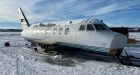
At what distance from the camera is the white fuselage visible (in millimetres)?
12849

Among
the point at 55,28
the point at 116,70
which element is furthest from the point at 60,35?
the point at 116,70

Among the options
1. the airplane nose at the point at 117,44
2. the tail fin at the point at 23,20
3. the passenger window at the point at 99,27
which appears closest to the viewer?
the airplane nose at the point at 117,44

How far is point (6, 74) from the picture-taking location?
9906 mm

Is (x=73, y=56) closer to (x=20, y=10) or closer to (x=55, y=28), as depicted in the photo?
(x=55, y=28)

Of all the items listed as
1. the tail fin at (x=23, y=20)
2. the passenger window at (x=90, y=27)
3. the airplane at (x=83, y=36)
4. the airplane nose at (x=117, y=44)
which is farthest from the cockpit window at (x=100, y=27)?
the tail fin at (x=23, y=20)

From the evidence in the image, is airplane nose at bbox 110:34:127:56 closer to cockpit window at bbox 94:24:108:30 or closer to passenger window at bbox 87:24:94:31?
cockpit window at bbox 94:24:108:30

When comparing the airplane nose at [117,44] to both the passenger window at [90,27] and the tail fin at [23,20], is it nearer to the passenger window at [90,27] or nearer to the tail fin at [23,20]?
the passenger window at [90,27]

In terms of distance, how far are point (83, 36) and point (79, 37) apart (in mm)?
380

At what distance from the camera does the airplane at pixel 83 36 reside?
12.9 m

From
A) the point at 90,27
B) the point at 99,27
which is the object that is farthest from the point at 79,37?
the point at 99,27

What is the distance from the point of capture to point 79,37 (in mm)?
14484

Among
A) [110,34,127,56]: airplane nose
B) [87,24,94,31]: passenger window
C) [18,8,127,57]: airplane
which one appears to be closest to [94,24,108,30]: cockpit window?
[18,8,127,57]: airplane

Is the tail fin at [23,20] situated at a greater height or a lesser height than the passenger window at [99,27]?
greater

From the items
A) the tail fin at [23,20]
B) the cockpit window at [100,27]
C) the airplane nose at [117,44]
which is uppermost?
the tail fin at [23,20]
